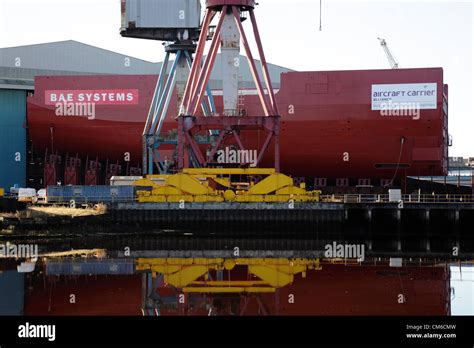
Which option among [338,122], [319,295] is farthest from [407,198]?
[319,295]

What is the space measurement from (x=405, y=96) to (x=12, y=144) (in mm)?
26117

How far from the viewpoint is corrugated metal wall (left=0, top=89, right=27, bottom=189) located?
63312 millimetres

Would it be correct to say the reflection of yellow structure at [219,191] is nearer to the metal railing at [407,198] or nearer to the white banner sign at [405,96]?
the metal railing at [407,198]

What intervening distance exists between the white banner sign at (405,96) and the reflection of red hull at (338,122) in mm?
306

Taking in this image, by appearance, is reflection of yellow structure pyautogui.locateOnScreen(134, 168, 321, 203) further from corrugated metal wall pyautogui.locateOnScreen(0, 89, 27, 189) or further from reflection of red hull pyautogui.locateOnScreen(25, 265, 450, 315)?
corrugated metal wall pyautogui.locateOnScreen(0, 89, 27, 189)

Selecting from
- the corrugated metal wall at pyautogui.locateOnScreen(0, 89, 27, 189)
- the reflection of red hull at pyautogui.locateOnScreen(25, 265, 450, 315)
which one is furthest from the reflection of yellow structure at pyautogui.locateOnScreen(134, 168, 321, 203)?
the corrugated metal wall at pyautogui.locateOnScreen(0, 89, 27, 189)

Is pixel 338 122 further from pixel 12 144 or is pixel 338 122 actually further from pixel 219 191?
pixel 12 144

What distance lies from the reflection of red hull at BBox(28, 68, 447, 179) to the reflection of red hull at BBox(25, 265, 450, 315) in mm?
27272

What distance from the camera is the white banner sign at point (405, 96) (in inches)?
2276

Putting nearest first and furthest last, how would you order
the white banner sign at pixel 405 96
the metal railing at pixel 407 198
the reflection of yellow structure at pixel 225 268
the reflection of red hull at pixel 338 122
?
1. the reflection of yellow structure at pixel 225 268
2. the metal railing at pixel 407 198
3. the white banner sign at pixel 405 96
4. the reflection of red hull at pixel 338 122

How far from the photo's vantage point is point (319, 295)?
2636cm

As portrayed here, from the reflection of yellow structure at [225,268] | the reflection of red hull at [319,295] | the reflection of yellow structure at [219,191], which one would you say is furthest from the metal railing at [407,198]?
the reflection of red hull at [319,295]

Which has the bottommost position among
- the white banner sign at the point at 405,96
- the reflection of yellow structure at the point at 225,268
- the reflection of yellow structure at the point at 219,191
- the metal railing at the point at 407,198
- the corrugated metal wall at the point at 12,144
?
the reflection of yellow structure at the point at 225,268
